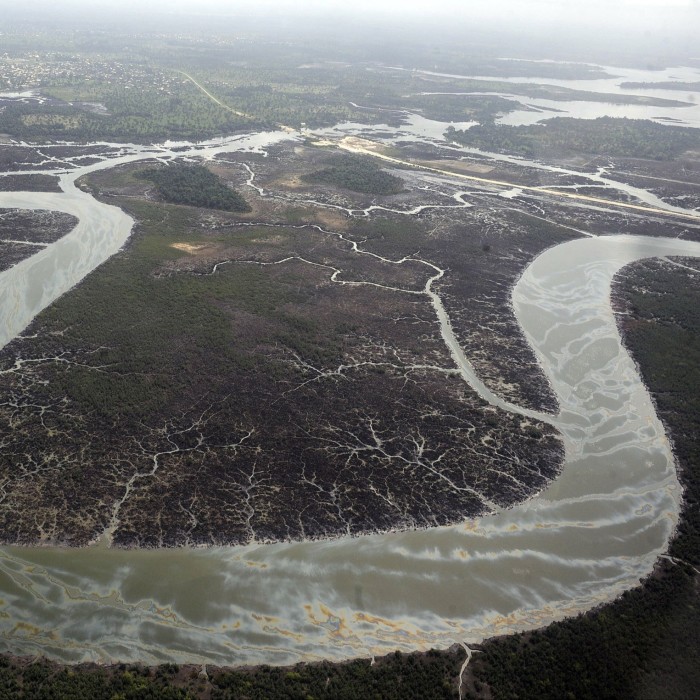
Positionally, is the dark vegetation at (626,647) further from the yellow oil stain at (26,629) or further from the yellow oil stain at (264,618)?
the yellow oil stain at (26,629)

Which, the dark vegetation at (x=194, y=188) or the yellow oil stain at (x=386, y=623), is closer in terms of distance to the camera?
the yellow oil stain at (x=386, y=623)

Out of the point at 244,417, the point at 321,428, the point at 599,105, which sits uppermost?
the point at 599,105

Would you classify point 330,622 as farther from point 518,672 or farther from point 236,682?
point 518,672

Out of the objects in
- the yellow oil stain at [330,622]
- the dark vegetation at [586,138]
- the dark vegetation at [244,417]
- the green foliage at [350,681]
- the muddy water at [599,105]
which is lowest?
the yellow oil stain at [330,622]

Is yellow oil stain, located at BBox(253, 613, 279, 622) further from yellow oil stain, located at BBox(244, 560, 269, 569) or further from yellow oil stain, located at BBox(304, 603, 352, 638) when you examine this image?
yellow oil stain, located at BBox(244, 560, 269, 569)

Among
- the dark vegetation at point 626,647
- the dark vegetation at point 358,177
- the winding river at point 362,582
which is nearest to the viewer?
the dark vegetation at point 626,647

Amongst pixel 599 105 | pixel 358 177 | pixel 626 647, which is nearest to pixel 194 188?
pixel 358 177

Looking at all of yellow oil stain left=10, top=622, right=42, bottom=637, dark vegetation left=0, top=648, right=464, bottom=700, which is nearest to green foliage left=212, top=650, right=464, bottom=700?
dark vegetation left=0, top=648, right=464, bottom=700

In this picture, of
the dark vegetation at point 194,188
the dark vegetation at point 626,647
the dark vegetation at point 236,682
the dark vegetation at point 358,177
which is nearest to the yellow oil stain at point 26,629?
the dark vegetation at point 236,682
